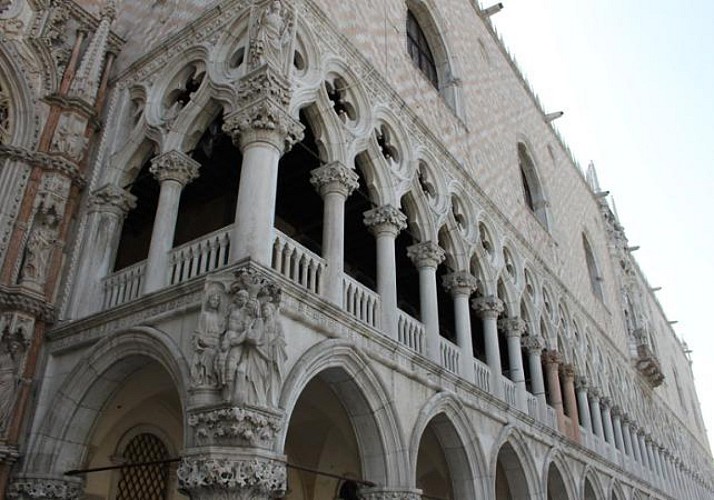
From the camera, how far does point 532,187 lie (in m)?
18.9

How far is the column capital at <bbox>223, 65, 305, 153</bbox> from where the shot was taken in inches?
271

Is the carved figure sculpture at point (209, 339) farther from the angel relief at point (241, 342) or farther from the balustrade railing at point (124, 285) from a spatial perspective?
the balustrade railing at point (124, 285)

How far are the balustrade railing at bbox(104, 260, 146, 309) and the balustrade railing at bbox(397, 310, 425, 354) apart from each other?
335 centimetres

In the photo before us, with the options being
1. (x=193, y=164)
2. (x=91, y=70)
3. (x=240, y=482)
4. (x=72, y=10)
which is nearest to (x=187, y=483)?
(x=240, y=482)

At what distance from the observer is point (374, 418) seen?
720 centimetres

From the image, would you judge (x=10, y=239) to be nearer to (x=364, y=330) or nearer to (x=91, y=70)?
(x=91, y=70)

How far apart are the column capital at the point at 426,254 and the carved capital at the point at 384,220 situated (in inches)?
37.6

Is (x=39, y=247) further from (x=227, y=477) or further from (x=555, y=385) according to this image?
(x=555, y=385)

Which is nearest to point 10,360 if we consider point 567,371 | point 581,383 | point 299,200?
point 299,200

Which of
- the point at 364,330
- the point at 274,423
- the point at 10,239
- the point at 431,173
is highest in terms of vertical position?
the point at 431,173

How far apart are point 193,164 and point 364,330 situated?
3013mm

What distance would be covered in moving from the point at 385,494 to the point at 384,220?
3613 millimetres

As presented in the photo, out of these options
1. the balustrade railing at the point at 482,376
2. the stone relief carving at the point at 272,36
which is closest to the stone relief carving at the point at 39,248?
the stone relief carving at the point at 272,36

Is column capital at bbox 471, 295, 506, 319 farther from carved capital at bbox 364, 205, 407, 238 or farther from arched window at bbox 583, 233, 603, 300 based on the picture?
arched window at bbox 583, 233, 603, 300
